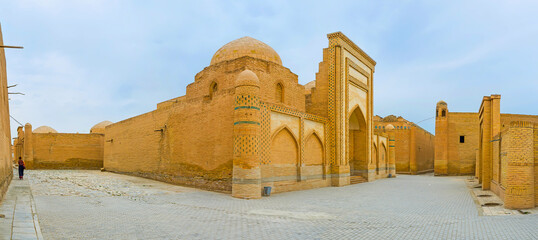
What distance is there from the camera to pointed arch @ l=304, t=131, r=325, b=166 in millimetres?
15406

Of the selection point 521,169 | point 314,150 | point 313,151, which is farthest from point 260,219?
point 314,150

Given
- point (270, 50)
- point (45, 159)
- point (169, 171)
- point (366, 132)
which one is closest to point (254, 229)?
point (169, 171)

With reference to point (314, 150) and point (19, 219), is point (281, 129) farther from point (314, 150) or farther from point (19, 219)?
point (19, 219)

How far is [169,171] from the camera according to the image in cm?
1639

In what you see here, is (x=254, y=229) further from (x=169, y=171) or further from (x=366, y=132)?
(x=366, y=132)

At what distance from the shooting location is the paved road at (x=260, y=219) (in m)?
6.33

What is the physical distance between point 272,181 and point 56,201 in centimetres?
676

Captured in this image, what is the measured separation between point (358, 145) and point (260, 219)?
15.2 meters

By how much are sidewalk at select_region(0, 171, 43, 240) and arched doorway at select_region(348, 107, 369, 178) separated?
16.8m

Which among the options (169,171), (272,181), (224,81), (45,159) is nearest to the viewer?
(272,181)

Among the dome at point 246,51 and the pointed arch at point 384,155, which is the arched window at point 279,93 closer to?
the dome at point 246,51

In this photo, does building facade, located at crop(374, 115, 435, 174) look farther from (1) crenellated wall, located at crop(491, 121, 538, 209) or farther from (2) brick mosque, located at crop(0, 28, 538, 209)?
(1) crenellated wall, located at crop(491, 121, 538, 209)

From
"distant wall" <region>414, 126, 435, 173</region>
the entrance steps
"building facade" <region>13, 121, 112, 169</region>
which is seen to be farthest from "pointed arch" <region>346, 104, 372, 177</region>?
"building facade" <region>13, 121, 112, 169</region>

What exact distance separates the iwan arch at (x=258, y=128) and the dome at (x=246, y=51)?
0.05 m
